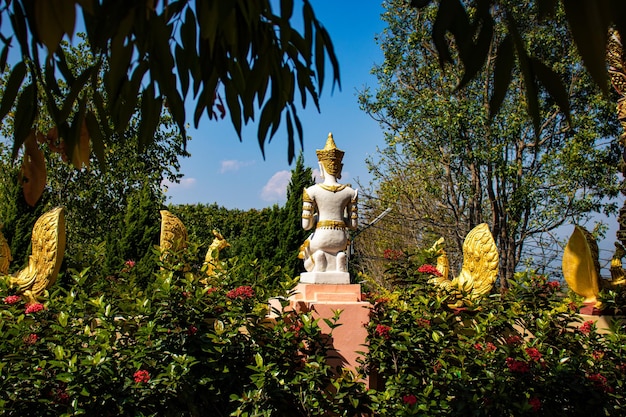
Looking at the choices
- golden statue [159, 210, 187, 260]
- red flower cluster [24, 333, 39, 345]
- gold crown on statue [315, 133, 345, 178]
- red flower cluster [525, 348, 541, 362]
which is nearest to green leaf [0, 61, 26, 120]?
red flower cluster [24, 333, 39, 345]

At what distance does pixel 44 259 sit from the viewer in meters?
5.20

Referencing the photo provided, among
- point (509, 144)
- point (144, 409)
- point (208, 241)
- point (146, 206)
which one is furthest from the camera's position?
point (208, 241)

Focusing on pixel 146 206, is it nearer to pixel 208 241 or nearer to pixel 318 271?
pixel 208 241

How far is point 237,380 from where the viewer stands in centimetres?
363

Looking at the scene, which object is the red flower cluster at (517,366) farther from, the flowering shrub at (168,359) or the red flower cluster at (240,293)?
the red flower cluster at (240,293)

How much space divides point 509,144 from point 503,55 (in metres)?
9.70

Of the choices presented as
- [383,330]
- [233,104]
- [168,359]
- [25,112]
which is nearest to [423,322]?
Answer: [383,330]

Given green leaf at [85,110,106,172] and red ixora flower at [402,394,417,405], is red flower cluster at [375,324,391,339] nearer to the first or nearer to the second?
red ixora flower at [402,394,417,405]

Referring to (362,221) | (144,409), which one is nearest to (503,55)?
(144,409)

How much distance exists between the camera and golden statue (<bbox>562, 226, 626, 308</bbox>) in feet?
15.4

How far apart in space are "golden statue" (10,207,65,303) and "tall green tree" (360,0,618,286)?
262 inches

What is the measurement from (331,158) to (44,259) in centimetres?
294

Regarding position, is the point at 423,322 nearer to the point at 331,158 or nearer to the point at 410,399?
the point at 410,399

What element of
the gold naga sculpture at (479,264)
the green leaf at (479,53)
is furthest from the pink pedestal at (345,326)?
the green leaf at (479,53)
